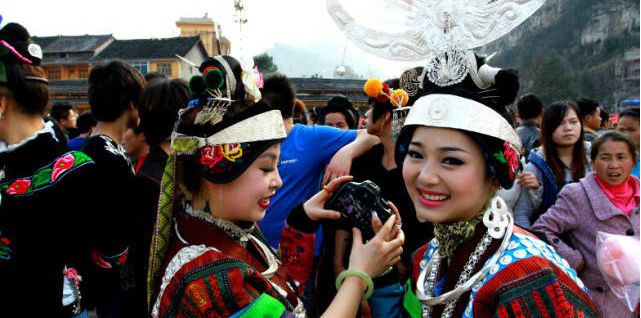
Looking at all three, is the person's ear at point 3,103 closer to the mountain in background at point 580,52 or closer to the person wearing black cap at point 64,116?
the person wearing black cap at point 64,116

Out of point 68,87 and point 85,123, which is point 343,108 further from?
point 68,87

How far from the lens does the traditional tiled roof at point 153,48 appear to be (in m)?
34.0

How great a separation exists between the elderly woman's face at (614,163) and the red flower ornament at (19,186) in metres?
3.89

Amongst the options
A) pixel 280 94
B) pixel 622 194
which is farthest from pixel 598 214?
pixel 280 94

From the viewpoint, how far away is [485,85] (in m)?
1.89

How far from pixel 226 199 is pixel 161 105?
1363 millimetres

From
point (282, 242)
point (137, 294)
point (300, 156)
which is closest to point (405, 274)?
point (282, 242)

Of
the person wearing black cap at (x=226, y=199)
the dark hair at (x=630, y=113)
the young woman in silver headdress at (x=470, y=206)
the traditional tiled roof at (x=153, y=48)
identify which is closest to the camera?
the young woman in silver headdress at (x=470, y=206)

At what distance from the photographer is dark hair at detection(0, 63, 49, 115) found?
7.93 feet

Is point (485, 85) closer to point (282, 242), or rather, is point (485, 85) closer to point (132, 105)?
point (282, 242)

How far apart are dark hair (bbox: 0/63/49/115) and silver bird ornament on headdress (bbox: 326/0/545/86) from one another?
175cm

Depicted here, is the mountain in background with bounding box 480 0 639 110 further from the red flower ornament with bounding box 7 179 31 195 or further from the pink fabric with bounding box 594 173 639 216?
the red flower ornament with bounding box 7 179 31 195

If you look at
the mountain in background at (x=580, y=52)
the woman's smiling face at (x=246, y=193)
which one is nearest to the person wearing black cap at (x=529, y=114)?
the woman's smiling face at (x=246, y=193)

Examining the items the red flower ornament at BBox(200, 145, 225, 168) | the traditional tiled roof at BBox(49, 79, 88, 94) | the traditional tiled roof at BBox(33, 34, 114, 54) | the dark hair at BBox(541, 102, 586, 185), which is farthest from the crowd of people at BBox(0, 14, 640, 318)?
the traditional tiled roof at BBox(33, 34, 114, 54)
